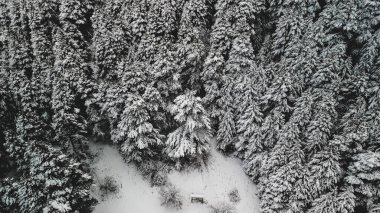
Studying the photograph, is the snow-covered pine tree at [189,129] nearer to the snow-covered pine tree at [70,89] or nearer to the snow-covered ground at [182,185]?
the snow-covered ground at [182,185]

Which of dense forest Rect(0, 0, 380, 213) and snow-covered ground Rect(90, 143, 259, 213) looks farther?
snow-covered ground Rect(90, 143, 259, 213)

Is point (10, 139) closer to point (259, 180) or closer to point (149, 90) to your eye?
point (149, 90)

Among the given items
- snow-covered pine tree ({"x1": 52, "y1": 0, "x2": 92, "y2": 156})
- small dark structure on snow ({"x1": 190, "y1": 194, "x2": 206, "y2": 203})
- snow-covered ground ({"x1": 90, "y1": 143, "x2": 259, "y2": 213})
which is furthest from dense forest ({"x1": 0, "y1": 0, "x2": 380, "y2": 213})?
small dark structure on snow ({"x1": 190, "y1": 194, "x2": 206, "y2": 203})

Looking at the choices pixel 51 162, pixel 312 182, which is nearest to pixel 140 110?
pixel 51 162

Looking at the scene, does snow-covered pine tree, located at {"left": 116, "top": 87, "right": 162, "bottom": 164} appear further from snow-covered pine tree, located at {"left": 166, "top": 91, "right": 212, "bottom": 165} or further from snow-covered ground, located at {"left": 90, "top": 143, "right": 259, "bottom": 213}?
snow-covered ground, located at {"left": 90, "top": 143, "right": 259, "bottom": 213}

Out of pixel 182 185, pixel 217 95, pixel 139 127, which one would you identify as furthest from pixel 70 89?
pixel 182 185

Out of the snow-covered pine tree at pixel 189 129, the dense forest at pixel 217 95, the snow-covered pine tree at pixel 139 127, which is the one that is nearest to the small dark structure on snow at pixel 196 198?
the dense forest at pixel 217 95
